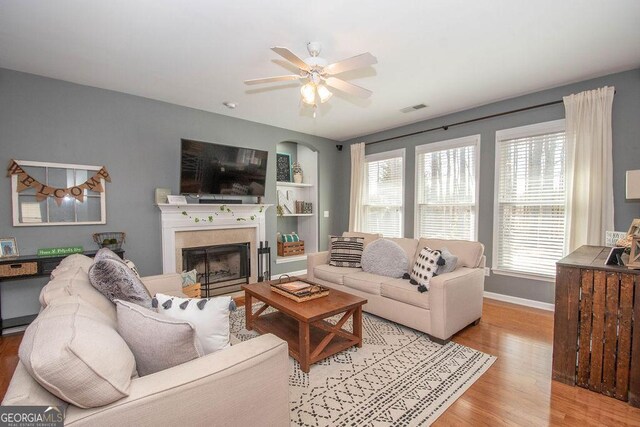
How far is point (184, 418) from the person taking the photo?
3.25 ft

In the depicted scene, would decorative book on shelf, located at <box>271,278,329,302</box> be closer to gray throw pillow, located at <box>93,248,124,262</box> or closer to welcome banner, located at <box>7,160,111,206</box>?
gray throw pillow, located at <box>93,248,124,262</box>

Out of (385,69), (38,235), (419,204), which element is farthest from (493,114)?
(38,235)

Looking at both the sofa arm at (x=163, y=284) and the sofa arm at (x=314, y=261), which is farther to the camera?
the sofa arm at (x=314, y=261)

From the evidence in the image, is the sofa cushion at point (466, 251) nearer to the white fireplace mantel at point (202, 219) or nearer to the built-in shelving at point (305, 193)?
the white fireplace mantel at point (202, 219)

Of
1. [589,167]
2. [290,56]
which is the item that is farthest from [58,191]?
[589,167]

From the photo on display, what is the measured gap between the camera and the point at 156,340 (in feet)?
3.70

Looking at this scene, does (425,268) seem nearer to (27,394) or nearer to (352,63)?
(352,63)

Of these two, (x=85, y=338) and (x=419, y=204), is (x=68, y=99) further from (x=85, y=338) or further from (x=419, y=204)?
(x=419, y=204)

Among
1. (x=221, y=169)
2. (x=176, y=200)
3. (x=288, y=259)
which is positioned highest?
(x=221, y=169)

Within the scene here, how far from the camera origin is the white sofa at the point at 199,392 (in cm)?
86

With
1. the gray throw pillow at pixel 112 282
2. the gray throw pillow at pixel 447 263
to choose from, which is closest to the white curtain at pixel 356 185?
the gray throw pillow at pixel 447 263

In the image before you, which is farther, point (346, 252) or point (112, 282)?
point (346, 252)

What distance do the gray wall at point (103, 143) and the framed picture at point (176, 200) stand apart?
0.17 metres

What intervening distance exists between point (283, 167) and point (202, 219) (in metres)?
1.99
